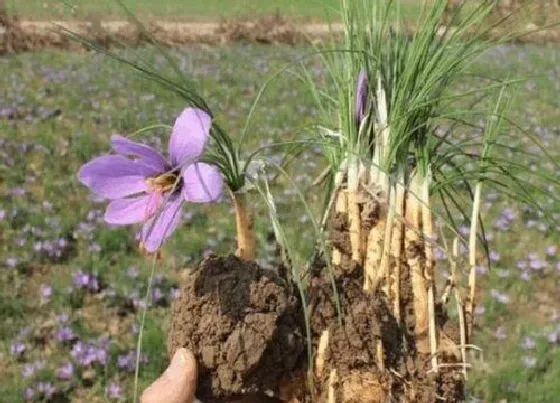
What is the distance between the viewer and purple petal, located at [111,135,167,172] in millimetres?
1096

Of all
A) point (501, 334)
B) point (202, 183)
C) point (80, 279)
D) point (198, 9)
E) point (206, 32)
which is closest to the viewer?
point (202, 183)

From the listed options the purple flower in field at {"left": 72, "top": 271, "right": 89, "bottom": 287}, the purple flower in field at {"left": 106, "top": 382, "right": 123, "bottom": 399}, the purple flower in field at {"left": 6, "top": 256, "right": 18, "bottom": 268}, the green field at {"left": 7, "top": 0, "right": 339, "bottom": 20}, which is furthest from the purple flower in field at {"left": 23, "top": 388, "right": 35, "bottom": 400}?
the green field at {"left": 7, "top": 0, "right": 339, "bottom": 20}

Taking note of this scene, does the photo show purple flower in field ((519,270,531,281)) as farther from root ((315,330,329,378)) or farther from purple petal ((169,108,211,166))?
purple petal ((169,108,211,166))

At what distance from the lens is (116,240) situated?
177 inches

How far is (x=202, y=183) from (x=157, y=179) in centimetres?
8

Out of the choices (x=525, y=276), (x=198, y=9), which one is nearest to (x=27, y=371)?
(x=525, y=276)

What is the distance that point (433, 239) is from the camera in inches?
47.0

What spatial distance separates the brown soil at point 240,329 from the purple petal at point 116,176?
0.18m

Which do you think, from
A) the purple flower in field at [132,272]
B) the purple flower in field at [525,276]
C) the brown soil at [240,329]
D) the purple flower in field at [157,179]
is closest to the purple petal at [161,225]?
the purple flower in field at [157,179]

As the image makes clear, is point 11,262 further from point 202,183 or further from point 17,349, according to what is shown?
point 202,183

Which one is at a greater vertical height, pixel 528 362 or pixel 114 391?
pixel 528 362

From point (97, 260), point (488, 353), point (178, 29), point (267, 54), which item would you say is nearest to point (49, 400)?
point (97, 260)

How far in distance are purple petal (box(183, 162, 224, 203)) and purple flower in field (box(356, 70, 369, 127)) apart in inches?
10.0

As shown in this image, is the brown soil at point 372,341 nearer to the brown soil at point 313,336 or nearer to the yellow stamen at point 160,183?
the brown soil at point 313,336
